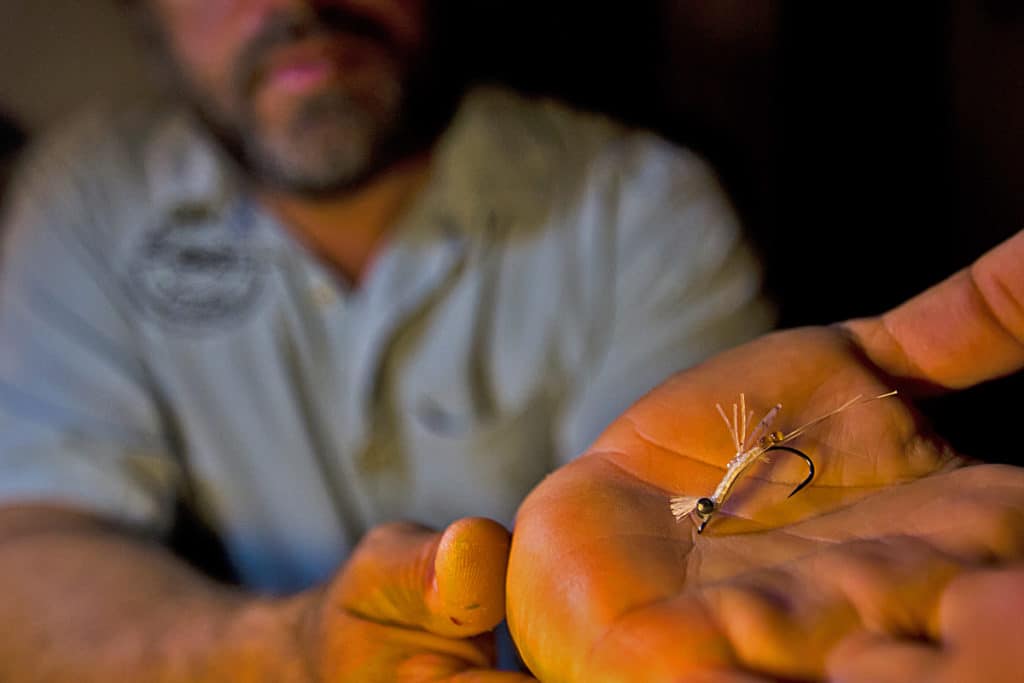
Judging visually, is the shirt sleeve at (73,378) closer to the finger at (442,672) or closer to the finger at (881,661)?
the finger at (442,672)

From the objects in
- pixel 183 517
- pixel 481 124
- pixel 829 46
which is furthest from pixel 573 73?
pixel 183 517

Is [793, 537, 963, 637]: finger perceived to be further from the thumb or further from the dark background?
the dark background

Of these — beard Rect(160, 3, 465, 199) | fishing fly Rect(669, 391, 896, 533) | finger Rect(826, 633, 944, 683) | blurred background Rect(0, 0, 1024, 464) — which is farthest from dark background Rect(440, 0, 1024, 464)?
finger Rect(826, 633, 944, 683)

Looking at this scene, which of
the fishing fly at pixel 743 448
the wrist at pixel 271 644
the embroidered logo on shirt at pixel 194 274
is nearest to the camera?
the fishing fly at pixel 743 448

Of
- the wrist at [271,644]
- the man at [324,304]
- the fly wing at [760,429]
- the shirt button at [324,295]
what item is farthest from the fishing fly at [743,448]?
the shirt button at [324,295]

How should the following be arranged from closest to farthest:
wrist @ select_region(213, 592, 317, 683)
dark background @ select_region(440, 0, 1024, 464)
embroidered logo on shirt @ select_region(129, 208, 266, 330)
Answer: wrist @ select_region(213, 592, 317, 683) < dark background @ select_region(440, 0, 1024, 464) < embroidered logo on shirt @ select_region(129, 208, 266, 330)
